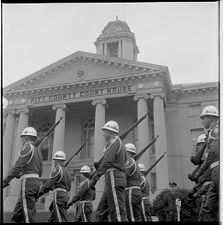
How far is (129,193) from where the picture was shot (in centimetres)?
800

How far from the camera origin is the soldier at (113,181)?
6.66 metres

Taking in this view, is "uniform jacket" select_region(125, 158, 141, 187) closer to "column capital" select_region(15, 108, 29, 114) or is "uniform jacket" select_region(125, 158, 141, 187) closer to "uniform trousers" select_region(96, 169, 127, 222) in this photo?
"uniform trousers" select_region(96, 169, 127, 222)

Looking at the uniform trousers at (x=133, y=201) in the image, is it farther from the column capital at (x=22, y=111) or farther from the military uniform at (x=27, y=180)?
the column capital at (x=22, y=111)

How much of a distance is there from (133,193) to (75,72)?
1976 centimetres

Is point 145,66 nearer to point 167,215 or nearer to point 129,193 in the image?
point 167,215

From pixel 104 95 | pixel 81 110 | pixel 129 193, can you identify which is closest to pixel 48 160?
pixel 81 110

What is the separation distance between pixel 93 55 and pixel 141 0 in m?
19.8

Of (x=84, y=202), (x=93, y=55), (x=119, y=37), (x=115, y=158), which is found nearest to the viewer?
(x=115, y=158)

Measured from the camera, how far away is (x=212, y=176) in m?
6.50

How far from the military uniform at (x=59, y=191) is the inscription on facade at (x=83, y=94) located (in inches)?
657

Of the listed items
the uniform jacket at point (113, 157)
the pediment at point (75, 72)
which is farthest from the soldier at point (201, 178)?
the pediment at point (75, 72)

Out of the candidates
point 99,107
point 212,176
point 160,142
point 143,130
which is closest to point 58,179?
point 212,176

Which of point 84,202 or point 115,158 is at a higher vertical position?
point 115,158

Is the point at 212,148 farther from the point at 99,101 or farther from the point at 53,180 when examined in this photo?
the point at 99,101
